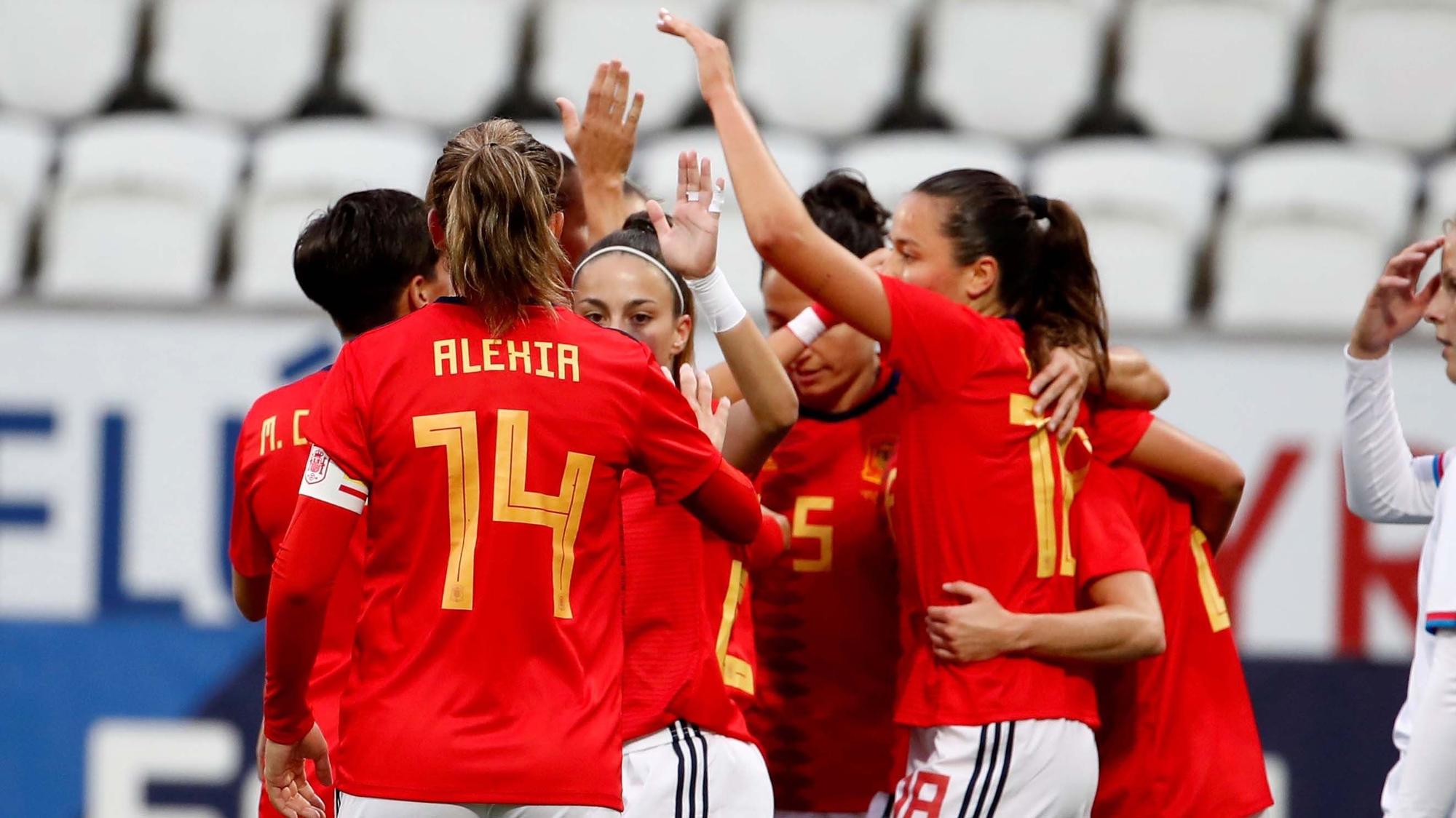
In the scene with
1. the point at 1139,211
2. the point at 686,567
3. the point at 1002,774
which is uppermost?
the point at 1139,211

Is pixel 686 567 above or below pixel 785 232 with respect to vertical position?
below

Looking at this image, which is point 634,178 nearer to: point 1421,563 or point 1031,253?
point 1031,253

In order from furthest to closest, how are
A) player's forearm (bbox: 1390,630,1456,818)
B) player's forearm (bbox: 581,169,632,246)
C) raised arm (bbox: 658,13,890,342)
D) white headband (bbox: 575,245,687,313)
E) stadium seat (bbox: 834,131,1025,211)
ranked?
stadium seat (bbox: 834,131,1025,211) → player's forearm (bbox: 581,169,632,246) → white headband (bbox: 575,245,687,313) → raised arm (bbox: 658,13,890,342) → player's forearm (bbox: 1390,630,1456,818)

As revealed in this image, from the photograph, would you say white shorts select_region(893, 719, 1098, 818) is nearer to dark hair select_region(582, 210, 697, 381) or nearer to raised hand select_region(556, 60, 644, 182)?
dark hair select_region(582, 210, 697, 381)

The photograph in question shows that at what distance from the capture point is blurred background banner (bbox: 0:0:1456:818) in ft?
16.6

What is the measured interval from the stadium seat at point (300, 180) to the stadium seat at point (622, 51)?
63 cm

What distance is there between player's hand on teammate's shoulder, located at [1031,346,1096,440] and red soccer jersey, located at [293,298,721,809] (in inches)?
36.2

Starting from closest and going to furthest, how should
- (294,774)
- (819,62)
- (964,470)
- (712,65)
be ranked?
1. (294,774)
2. (712,65)
3. (964,470)
4. (819,62)

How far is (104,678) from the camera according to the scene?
514cm

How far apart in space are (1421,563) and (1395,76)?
13.6 feet

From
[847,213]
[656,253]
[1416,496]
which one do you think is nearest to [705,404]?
[656,253]

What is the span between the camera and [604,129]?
11.5 feet

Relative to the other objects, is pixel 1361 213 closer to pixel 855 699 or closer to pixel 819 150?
pixel 819 150

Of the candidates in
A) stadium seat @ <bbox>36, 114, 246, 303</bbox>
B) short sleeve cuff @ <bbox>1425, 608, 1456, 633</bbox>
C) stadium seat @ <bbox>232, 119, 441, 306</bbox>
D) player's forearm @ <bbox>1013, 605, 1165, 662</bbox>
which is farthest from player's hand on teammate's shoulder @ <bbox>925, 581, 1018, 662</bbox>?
stadium seat @ <bbox>36, 114, 246, 303</bbox>
